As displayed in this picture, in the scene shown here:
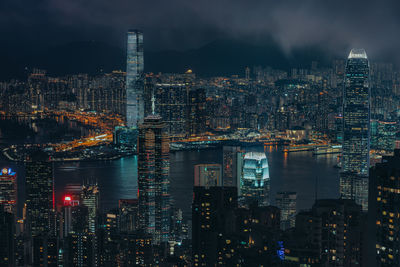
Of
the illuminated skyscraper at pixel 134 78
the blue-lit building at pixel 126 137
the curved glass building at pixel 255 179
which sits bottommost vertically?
the curved glass building at pixel 255 179

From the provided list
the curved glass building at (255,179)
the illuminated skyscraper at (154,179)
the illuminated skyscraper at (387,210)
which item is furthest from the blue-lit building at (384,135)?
the illuminated skyscraper at (387,210)

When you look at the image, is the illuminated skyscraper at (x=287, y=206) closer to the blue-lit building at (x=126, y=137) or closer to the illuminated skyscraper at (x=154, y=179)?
the illuminated skyscraper at (x=154, y=179)

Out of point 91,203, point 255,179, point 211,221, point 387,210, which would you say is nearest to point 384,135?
point 255,179

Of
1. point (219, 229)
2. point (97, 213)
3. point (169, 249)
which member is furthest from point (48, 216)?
point (219, 229)

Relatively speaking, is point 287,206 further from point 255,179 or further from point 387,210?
point 387,210

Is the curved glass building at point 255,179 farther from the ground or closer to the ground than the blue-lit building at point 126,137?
closer to the ground

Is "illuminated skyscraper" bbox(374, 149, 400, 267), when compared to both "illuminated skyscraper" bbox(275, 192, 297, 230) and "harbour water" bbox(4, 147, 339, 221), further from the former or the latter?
"harbour water" bbox(4, 147, 339, 221)
